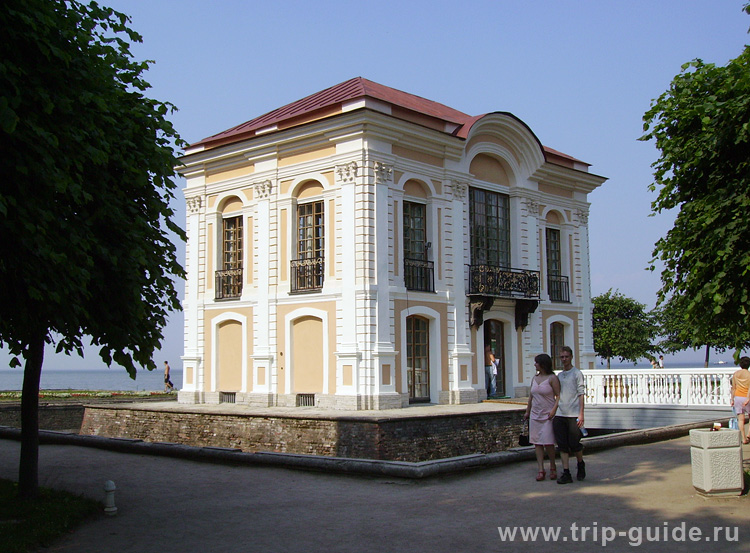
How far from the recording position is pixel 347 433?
16.1m

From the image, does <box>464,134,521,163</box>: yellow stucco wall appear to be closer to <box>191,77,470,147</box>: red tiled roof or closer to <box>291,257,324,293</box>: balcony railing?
<box>191,77,470,147</box>: red tiled roof

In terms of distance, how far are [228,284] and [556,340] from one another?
1172 centimetres

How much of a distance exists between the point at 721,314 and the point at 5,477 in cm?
1137

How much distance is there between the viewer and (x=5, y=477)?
12.5 metres

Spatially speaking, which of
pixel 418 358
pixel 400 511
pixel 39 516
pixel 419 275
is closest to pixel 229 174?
pixel 419 275

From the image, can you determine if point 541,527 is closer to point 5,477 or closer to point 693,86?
point 693,86

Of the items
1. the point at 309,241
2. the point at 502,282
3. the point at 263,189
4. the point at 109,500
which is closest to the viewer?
the point at 109,500

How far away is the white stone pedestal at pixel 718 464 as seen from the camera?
9.16 m

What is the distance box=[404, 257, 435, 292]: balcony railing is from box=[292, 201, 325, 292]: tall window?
2496 mm

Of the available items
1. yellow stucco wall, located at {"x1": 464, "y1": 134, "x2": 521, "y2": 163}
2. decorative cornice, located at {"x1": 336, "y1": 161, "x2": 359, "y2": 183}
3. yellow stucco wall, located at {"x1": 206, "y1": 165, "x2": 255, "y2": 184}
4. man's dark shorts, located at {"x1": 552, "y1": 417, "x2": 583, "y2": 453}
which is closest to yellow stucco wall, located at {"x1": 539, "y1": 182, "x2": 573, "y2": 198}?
yellow stucco wall, located at {"x1": 464, "y1": 134, "x2": 521, "y2": 163}

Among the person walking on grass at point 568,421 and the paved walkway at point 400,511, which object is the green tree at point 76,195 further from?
the person walking on grass at point 568,421

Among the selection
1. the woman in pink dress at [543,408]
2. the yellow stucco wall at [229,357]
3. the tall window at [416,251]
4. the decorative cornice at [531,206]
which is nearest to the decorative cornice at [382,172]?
the tall window at [416,251]

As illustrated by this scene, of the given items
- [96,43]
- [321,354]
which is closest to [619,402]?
[321,354]

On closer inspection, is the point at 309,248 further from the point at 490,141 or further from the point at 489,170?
the point at 490,141
